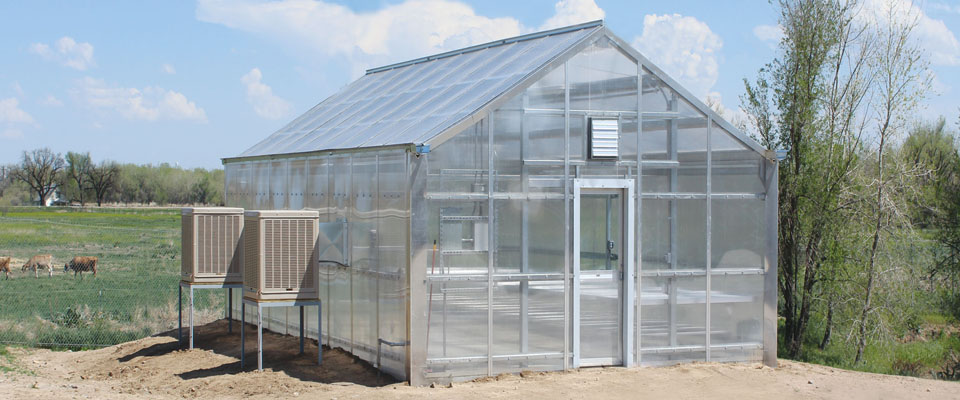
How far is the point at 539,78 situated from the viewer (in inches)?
453

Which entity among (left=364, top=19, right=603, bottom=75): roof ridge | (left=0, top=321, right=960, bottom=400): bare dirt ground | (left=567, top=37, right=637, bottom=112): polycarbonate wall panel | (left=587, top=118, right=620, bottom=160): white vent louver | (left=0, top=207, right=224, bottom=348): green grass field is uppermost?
(left=364, top=19, right=603, bottom=75): roof ridge

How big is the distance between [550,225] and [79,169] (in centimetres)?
6933

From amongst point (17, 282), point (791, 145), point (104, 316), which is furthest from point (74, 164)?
point (791, 145)

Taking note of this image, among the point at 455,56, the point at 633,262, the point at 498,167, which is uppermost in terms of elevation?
the point at 455,56

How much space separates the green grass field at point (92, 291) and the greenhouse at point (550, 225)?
4.98 metres

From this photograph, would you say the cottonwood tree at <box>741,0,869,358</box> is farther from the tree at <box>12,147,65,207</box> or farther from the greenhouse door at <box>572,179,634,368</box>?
the tree at <box>12,147,65,207</box>

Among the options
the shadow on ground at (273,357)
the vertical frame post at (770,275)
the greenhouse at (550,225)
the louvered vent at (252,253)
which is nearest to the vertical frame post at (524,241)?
the greenhouse at (550,225)

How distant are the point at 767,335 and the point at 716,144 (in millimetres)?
2762

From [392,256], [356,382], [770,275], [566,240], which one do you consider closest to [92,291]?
[356,382]

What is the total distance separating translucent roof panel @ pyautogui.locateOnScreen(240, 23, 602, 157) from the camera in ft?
38.5

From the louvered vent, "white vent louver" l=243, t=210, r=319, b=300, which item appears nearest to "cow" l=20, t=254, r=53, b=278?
the louvered vent

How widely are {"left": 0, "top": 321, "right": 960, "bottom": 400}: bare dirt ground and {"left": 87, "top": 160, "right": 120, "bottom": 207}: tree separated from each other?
63827 mm

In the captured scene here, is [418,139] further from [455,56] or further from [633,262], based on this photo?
[455,56]

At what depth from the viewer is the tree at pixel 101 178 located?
72.9 m
